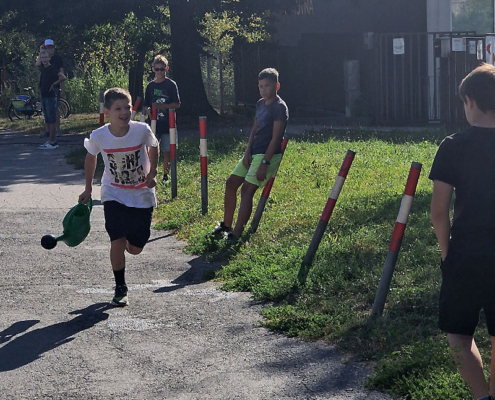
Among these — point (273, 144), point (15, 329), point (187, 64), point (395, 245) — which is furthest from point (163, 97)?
point (187, 64)

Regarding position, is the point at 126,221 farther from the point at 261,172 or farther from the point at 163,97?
the point at 163,97

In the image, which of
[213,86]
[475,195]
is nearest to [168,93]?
Result: [475,195]

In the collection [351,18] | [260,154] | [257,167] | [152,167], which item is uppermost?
[351,18]

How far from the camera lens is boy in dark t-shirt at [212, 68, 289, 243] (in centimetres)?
801

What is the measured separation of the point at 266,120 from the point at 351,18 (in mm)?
16732

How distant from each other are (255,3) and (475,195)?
18.0 metres

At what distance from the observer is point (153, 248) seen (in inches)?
335

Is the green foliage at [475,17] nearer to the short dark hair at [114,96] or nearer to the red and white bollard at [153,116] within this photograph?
the red and white bollard at [153,116]

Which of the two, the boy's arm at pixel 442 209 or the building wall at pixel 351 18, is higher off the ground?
the building wall at pixel 351 18

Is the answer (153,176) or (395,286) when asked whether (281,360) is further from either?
(153,176)

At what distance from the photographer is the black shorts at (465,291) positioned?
377 centimetres

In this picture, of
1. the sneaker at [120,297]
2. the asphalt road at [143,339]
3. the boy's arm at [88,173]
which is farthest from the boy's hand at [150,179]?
the asphalt road at [143,339]

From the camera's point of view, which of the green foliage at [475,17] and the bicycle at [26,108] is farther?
the bicycle at [26,108]

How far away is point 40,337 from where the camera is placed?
562 cm
